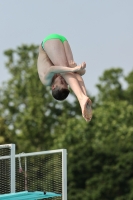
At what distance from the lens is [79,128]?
30062 mm

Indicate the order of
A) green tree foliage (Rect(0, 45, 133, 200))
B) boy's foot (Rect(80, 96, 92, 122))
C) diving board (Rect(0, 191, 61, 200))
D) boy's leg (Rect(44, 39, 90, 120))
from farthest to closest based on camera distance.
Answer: green tree foliage (Rect(0, 45, 133, 200))
diving board (Rect(0, 191, 61, 200))
boy's leg (Rect(44, 39, 90, 120))
boy's foot (Rect(80, 96, 92, 122))

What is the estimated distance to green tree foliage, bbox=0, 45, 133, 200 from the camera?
2781 centimetres

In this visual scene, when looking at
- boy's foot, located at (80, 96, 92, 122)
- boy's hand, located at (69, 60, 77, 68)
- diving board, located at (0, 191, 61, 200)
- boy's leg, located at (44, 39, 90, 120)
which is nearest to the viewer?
boy's foot, located at (80, 96, 92, 122)

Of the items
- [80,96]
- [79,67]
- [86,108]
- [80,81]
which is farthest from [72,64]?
[86,108]

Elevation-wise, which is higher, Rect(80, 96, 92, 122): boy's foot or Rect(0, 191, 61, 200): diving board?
Rect(80, 96, 92, 122): boy's foot

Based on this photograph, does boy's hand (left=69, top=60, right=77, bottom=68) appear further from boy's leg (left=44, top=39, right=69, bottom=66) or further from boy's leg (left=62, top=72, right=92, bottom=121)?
boy's leg (left=62, top=72, right=92, bottom=121)

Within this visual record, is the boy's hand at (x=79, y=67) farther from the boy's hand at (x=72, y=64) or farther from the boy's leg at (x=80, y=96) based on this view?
the boy's hand at (x=72, y=64)

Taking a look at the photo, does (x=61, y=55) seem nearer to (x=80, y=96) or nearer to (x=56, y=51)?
(x=56, y=51)

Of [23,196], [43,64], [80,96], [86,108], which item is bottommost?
[23,196]

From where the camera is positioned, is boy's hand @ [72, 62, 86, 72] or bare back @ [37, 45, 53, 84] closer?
boy's hand @ [72, 62, 86, 72]

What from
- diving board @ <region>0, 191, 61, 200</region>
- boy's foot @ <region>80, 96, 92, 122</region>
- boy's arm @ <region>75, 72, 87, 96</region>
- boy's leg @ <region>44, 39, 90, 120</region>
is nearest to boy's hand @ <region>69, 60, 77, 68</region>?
boy's leg @ <region>44, 39, 90, 120</region>

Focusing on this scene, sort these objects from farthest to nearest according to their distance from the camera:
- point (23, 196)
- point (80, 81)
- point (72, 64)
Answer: point (23, 196), point (72, 64), point (80, 81)

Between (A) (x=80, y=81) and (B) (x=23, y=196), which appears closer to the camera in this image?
(A) (x=80, y=81)

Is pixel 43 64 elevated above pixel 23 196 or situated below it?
above
